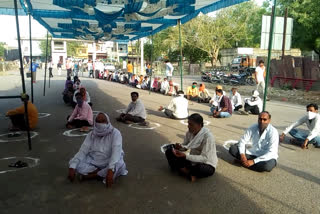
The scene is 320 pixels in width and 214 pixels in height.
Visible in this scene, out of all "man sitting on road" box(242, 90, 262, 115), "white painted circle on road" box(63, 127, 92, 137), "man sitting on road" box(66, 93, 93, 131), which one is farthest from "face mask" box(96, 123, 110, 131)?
"man sitting on road" box(242, 90, 262, 115)

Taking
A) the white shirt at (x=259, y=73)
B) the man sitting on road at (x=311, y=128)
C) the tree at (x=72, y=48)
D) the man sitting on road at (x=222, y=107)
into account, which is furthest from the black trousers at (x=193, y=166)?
the tree at (x=72, y=48)

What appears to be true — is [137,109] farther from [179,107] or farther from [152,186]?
[152,186]

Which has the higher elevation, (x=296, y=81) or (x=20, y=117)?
(x=296, y=81)

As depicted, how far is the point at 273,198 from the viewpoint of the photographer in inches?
138

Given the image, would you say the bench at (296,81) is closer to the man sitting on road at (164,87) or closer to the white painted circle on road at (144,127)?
the man sitting on road at (164,87)

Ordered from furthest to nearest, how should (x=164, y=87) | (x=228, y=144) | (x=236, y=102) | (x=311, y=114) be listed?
(x=164, y=87) < (x=236, y=102) < (x=228, y=144) < (x=311, y=114)

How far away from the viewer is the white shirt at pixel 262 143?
4.22 m

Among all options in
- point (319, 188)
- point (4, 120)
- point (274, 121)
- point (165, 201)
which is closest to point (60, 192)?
point (165, 201)

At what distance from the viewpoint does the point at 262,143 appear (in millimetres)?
4395

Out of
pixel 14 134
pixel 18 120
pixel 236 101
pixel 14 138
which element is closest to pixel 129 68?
pixel 236 101

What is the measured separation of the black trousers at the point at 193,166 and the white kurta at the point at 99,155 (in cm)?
76

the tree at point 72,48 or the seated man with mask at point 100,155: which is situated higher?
the tree at point 72,48

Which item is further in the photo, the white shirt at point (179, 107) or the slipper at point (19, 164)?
A: the white shirt at point (179, 107)

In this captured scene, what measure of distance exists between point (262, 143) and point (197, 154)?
1.16m
